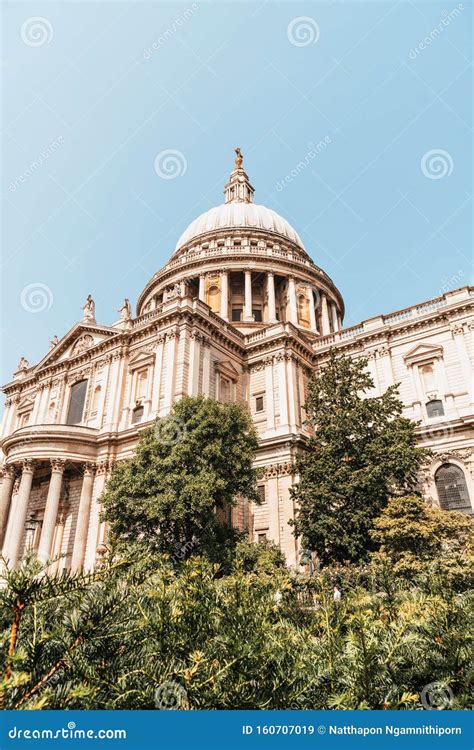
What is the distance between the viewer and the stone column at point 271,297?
41625 millimetres

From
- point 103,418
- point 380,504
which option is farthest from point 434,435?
point 103,418

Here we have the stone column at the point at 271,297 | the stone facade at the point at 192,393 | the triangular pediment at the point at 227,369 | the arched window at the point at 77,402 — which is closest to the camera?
the stone facade at the point at 192,393

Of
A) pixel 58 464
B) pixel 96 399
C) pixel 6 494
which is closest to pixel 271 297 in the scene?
pixel 96 399

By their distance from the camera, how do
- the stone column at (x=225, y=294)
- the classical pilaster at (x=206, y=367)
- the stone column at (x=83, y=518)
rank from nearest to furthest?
the stone column at (x=83, y=518), the classical pilaster at (x=206, y=367), the stone column at (x=225, y=294)

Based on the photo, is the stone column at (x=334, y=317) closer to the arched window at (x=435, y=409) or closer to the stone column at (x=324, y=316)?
the stone column at (x=324, y=316)

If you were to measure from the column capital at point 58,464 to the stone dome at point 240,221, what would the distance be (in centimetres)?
3323

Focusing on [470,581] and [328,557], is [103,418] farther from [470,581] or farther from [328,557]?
[470,581]

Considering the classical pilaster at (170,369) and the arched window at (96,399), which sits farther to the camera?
the arched window at (96,399)

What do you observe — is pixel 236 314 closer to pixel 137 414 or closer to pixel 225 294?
pixel 225 294

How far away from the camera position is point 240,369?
107 ft

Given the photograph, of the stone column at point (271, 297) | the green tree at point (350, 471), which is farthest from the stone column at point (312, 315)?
the green tree at point (350, 471)

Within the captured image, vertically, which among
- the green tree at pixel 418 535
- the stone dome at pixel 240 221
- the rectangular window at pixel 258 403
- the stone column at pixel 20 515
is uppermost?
the stone dome at pixel 240 221

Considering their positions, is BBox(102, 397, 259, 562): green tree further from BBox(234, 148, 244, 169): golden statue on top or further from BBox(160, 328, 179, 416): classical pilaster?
BBox(234, 148, 244, 169): golden statue on top

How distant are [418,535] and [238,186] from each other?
54924 millimetres
